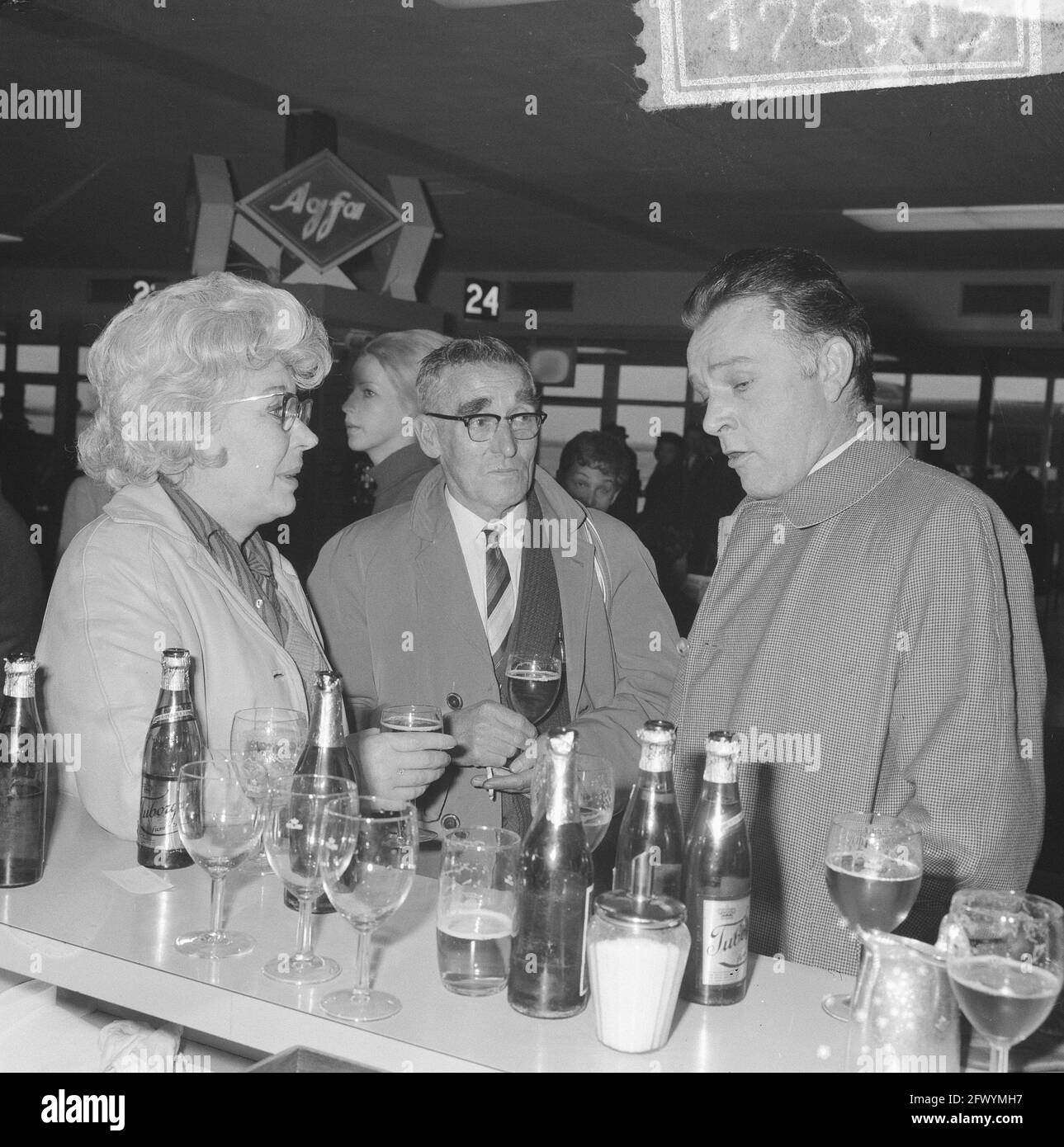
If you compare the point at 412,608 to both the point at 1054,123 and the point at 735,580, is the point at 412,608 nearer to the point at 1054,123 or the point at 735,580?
the point at 735,580

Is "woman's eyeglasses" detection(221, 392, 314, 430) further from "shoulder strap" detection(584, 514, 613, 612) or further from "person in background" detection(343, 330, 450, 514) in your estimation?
"person in background" detection(343, 330, 450, 514)

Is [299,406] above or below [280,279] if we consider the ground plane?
below

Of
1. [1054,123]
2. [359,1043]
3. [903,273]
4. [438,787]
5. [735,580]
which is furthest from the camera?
[903,273]

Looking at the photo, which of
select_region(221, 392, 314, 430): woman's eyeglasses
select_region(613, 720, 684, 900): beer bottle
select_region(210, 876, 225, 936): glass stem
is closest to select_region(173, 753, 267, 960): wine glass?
select_region(210, 876, 225, 936): glass stem

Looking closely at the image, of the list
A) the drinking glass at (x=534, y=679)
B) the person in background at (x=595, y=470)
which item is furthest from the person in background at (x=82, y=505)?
the drinking glass at (x=534, y=679)

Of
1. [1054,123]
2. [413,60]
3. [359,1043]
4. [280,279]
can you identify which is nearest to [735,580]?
[359,1043]

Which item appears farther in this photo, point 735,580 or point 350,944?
point 735,580

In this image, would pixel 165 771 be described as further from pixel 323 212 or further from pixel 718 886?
pixel 323 212

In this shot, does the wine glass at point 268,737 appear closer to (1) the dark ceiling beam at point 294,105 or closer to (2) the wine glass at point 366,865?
(2) the wine glass at point 366,865

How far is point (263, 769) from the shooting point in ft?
4.80

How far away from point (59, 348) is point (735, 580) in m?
13.0

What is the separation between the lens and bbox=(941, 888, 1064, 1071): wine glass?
38.7 inches

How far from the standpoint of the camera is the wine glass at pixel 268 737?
1604mm

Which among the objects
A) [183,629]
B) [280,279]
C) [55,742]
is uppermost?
[280,279]
